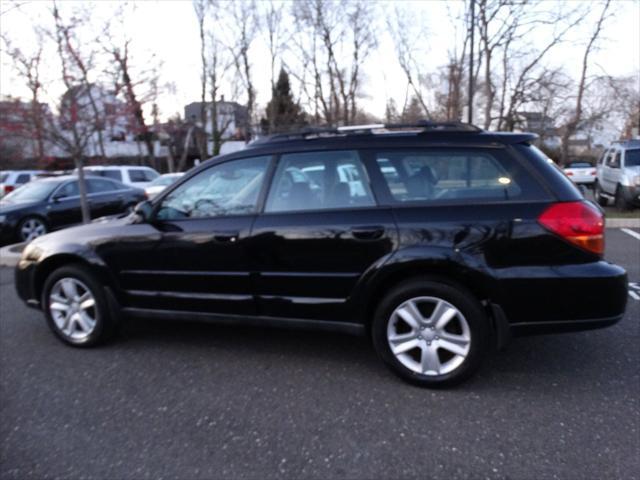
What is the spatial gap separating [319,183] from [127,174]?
13643 millimetres

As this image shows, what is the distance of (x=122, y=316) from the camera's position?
4.10 m

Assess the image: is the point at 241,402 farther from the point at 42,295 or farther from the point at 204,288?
the point at 42,295

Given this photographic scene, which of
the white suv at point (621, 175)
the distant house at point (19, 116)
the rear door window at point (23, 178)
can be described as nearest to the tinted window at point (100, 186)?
the distant house at point (19, 116)

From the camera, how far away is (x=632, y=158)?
12156 millimetres

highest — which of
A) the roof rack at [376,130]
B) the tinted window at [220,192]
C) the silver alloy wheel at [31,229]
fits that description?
the roof rack at [376,130]

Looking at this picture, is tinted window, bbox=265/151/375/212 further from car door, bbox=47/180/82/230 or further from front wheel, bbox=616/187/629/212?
front wheel, bbox=616/187/629/212

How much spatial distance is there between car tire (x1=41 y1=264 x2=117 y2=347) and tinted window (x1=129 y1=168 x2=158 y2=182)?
488 inches

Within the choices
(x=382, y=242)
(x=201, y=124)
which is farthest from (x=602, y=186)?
(x=201, y=124)

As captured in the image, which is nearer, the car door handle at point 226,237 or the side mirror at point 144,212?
the car door handle at point 226,237

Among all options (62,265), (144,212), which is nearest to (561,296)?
(144,212)

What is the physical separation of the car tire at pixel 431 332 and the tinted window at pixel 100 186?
31.1 ft

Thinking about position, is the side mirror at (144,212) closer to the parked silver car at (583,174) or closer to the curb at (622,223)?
the curb at (622,223)

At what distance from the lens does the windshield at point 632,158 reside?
12.0m

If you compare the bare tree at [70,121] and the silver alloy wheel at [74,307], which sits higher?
the bare tree at [70,121]
